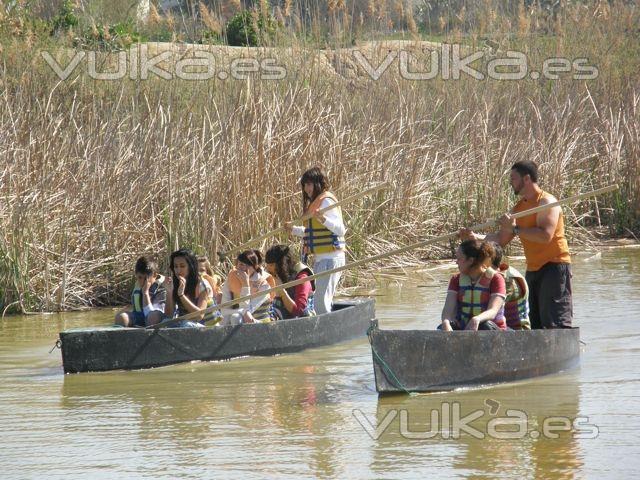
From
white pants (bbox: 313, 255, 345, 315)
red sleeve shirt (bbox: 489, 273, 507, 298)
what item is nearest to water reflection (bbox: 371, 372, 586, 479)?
red sleeve shirt (bbox: 489, 273, 507, 298)

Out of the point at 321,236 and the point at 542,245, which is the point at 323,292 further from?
the point at 542,245

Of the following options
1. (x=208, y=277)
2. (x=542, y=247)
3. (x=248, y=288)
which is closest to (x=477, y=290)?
(x=542, y=247)

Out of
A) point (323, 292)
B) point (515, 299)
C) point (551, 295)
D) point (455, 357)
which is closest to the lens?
point (455, 357)

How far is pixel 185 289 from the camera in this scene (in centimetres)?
1007

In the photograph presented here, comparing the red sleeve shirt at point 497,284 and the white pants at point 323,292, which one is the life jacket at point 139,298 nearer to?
the white pants at point 323,292

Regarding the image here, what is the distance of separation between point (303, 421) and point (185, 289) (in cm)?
265

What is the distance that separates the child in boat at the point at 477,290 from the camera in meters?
8.44

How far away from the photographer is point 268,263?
10555 mm

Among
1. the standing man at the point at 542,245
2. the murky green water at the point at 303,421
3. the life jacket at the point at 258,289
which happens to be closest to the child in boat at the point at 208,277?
the life jacket at the point at 258,289

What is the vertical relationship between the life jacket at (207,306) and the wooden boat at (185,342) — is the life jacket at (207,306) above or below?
above

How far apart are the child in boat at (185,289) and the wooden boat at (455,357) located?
2.28m

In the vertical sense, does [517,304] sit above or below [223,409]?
above

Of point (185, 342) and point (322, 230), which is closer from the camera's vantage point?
point (185, 342)

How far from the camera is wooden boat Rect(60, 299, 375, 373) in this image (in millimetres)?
9453
